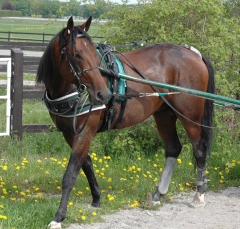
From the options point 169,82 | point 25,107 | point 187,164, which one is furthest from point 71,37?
point 25,107

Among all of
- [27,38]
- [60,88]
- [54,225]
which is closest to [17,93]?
[60,88]

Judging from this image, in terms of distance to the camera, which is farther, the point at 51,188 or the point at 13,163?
the point at 13,163

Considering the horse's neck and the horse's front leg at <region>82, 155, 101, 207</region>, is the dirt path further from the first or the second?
the horse's neck

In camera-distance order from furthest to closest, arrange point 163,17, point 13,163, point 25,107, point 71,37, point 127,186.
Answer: point 25,107 < point 163,17 < point 13,163 < point 127,186 < point 71,37

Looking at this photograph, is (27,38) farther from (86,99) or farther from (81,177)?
(86,99)

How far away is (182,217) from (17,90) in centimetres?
379

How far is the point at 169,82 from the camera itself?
6492 millimetres

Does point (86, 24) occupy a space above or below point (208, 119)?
above

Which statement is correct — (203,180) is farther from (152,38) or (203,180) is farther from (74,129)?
(152,38)

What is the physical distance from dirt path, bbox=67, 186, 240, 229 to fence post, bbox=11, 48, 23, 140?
121 inches

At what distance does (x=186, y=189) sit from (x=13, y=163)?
2.54 m

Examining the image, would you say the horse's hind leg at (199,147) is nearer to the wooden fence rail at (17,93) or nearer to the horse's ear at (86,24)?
the horse's ear at (86,24)

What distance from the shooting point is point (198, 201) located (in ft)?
21.5

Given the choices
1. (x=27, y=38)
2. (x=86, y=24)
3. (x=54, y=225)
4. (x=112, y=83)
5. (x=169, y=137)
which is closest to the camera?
(x=54, y=225)
